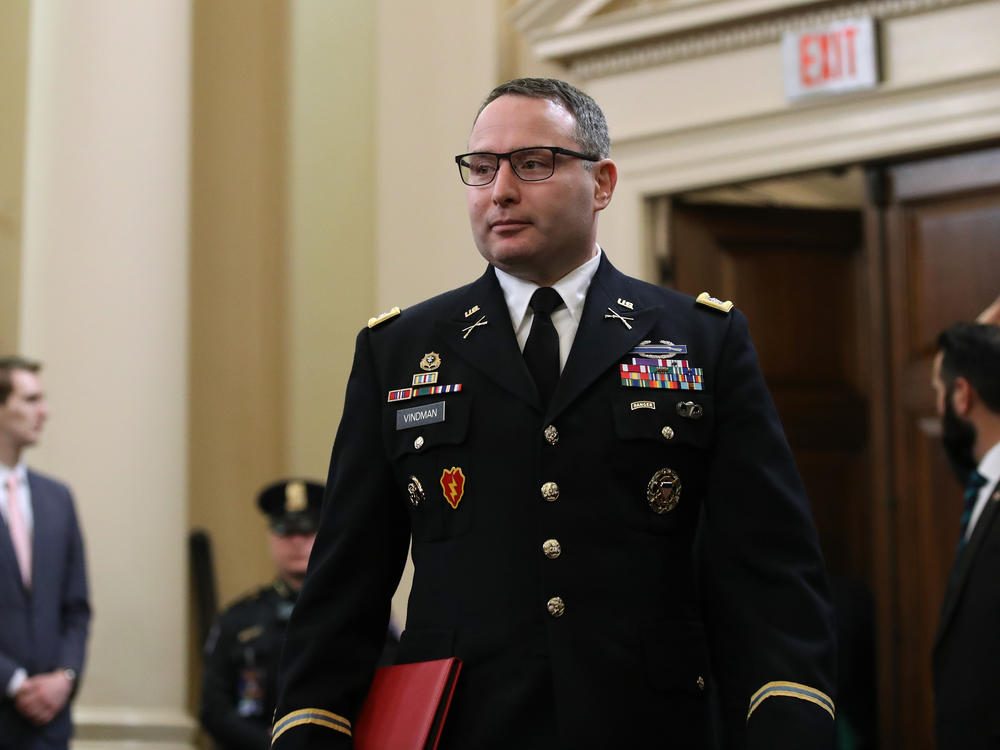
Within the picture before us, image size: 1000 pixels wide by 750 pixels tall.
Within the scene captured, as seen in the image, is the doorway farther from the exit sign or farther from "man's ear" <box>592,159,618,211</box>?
"man's ear" <box>592,159,618,211</box>

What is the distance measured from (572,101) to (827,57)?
317cm

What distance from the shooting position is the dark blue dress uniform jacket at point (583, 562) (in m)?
1.75

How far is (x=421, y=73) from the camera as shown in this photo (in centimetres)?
578

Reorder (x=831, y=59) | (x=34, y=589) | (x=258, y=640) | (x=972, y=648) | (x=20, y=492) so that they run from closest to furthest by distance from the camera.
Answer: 1. (x=972, y=648)
2. (x=258, y=640)
3. (x=34, y=589)
4. (x=20, y=492)
5. (x=831, y=59)

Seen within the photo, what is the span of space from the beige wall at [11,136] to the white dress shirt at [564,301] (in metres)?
4.67

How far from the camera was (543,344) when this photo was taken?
75.9 inches

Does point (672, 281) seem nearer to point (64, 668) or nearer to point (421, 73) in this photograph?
point (421, 73)

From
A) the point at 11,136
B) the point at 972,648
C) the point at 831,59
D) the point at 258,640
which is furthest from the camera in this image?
the point at 11,136

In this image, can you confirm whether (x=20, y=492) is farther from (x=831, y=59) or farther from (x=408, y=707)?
(x=408, y=707)

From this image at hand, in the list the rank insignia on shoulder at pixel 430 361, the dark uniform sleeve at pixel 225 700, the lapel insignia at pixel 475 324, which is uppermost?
the lapel insignia at pixel 475 324

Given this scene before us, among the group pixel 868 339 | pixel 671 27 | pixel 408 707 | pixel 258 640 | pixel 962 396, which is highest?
pixel 671 27

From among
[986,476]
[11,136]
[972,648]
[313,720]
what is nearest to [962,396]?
[986,476]

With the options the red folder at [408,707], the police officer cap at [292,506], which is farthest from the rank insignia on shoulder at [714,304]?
the police officer cap at [292,506]

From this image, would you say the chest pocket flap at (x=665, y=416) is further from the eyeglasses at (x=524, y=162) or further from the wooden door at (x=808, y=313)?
the wooden door at (x=808, y=313)
